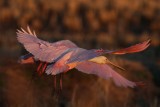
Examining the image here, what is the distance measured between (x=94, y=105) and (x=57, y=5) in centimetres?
1105

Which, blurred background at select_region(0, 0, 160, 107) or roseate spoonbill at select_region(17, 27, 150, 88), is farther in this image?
blurred background at select_region(0, 0, 160, 107)

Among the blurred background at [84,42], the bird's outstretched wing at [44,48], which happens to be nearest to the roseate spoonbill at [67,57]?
the bird's outstretched wing at [44,48]

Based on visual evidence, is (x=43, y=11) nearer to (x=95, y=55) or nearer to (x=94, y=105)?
(x=94, y=105)

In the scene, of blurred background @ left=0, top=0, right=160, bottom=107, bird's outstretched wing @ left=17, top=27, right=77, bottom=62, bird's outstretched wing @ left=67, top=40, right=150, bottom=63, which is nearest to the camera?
bird's outstretched wing @ left=67, top=40, right=150, bottom=63

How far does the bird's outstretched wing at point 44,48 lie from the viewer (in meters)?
3.76

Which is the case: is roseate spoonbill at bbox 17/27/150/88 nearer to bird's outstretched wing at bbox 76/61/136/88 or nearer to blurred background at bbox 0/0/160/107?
bird's outstretched wing at bbox 76/61/136/88

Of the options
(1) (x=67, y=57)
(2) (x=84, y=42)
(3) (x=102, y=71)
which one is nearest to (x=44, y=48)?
(1) (x=67, y=57)

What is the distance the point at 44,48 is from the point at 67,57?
21cm

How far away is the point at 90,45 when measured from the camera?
1274 cm

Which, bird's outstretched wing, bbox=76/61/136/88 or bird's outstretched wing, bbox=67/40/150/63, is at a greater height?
bird's outstretched wing, bbox=67/40/150/63

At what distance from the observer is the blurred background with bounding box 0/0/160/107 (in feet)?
21.4

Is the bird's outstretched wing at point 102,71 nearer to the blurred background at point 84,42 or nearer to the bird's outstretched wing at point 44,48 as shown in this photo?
the bird's outstretched wing at point 44,48

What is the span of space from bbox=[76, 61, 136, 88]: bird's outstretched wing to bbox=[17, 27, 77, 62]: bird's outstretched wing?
0.46ft

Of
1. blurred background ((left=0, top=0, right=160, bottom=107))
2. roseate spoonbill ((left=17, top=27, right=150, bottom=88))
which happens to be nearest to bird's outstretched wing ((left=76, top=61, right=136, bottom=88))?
roseate spoonbill ((left=17, top=27, right=150, bottom=88))
